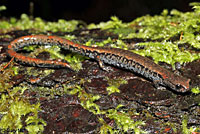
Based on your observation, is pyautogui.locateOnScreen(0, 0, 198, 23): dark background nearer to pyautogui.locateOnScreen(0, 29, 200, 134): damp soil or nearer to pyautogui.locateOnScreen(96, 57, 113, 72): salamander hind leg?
pyautogui.locateOnScreen(96, 57, 113, 72): salamander hind leg

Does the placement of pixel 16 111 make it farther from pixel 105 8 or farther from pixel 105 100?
pixel 105 8

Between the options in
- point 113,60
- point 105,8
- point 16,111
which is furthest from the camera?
point 105,8

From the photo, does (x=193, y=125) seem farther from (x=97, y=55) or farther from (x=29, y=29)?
(x=29, y=29)

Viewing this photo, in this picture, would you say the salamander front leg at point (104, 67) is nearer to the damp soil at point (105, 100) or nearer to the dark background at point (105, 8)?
the damp soil at point (105, 100)

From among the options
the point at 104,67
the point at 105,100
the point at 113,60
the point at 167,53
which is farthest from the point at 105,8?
the point at 105,100

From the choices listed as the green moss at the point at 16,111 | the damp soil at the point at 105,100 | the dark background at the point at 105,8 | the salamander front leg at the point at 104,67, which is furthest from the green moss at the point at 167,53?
the dark background at the point at 105,8

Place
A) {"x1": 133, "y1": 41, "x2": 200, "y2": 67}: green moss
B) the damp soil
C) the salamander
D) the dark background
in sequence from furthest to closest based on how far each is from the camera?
the dark background → {"x1": 133, "y1": 41, "x2": 200, "y2": 67}: green moss → the salamander → the damp soil

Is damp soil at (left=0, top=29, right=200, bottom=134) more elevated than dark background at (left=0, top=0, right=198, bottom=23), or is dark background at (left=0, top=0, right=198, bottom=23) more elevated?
dark background at (left=0, top=0, right=198, bottom=23)

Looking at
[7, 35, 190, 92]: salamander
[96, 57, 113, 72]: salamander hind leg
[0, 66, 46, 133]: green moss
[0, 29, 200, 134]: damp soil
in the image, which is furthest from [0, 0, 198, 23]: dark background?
[0, 66, 46, 133]: green moss

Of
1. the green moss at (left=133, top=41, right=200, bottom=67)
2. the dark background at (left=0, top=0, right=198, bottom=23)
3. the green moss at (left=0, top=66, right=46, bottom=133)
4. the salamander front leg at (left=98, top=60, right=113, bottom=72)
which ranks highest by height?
the dark background at (left=0, top=0, right=198, bottom=23)
